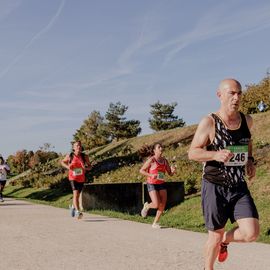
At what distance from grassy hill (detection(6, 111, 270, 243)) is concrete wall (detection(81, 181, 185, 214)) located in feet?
4.55

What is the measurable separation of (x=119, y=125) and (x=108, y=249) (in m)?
68.1

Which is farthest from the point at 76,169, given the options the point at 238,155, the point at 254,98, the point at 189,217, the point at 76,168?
the point at 254,98

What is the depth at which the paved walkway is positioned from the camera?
6.65m

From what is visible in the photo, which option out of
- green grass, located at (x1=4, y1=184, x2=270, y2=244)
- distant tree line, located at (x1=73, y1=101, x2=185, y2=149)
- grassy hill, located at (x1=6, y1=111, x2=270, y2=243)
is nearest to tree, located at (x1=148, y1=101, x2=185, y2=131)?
distant tree line, located at (x1=73, y1=101, x2=185, y2=149)

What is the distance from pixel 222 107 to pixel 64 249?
384 centimetres

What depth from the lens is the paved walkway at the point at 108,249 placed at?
665 centimetres

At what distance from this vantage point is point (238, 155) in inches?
205

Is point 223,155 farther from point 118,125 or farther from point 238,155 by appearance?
point 118,125

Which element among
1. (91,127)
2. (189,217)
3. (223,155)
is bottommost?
(189,217)

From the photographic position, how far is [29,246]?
27.2ft

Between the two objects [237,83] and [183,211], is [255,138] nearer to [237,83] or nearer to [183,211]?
[183,211]

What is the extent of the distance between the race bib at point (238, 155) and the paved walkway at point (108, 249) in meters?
1.73

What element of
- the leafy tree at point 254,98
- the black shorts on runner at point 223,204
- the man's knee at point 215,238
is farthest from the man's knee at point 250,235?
the leafy tree at point 254,98

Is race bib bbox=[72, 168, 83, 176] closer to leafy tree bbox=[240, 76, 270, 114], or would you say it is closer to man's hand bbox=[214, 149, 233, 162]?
man's hand bbox=[214, 149, 233, 162]
